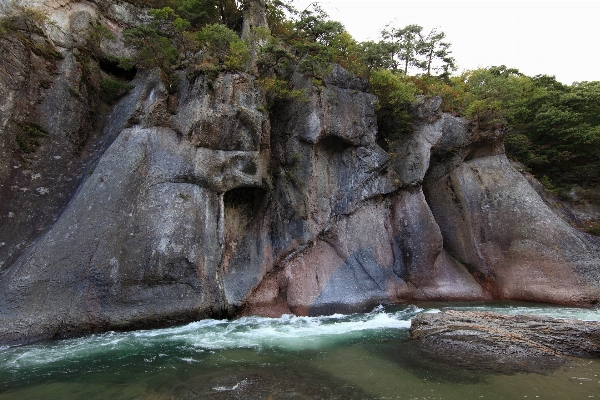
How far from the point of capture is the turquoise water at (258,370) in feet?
19.3

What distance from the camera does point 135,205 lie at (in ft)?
37.1

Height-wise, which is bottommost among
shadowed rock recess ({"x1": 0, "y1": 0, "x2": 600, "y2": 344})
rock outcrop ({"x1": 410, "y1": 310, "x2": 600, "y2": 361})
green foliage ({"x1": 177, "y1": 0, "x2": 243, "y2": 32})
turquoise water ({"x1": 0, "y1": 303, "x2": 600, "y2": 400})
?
turquoise water ({"x1": 0, "y1": 303, "x2": 600, "y2": 400})

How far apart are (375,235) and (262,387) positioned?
1114 centimetres

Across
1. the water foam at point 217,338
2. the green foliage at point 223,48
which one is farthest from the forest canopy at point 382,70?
the water foam at point 217,338

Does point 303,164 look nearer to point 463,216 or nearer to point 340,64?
point 340,64

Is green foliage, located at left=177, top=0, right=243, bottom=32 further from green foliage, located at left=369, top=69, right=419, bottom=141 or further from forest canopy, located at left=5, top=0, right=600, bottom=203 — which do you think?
green foliage, located at left=369, top=69, right=419, bottom=141

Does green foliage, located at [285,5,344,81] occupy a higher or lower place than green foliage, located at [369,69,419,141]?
higher

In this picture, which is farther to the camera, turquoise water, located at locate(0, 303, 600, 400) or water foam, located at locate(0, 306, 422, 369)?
water foam, located at locate(0, 306, 422, 369)

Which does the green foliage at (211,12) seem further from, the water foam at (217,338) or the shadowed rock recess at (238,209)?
the water foam at (217,338)

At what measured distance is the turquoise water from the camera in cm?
588

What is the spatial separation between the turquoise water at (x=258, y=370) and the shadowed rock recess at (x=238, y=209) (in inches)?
67.3

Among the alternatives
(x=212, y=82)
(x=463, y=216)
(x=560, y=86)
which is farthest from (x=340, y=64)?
(x=560, y=86)

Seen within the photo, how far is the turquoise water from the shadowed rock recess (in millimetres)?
1709

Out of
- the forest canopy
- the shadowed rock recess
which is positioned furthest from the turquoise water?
the forest canopy
